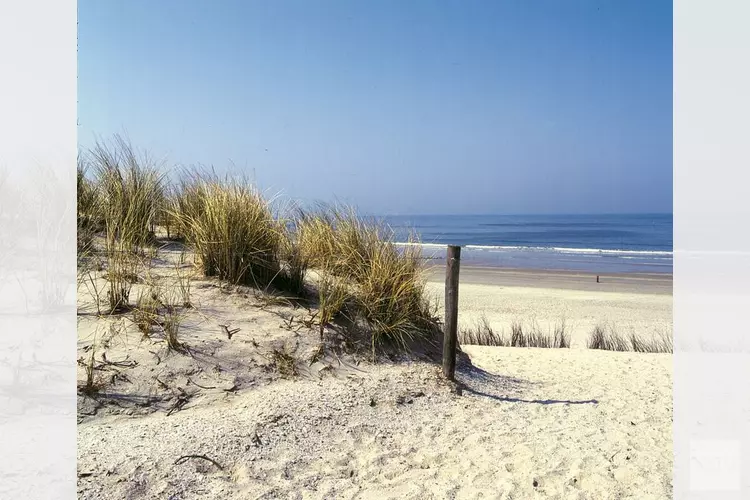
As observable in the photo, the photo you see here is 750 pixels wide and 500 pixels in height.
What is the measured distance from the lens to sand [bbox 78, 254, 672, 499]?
3.61m

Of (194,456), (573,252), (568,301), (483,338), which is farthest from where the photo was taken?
(573,252)

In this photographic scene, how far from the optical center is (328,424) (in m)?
4.44

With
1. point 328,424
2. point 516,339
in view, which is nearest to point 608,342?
point 516,339

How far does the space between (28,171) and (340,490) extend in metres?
5.73

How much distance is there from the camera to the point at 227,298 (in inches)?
231

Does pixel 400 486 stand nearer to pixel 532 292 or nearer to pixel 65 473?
pixel 65 473

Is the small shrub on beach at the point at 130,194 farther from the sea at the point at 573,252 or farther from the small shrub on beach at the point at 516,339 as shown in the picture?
the sea at the point at 573,252

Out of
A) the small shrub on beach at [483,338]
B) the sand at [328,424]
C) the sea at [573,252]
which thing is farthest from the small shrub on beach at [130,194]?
the sea at [573,252]

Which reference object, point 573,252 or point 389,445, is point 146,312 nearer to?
point 389,445

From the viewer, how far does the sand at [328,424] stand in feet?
11.8

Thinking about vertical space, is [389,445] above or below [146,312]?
below

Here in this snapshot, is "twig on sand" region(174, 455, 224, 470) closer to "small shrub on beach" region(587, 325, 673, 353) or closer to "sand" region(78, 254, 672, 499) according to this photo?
"sand" region(78, 254, 672, 499)

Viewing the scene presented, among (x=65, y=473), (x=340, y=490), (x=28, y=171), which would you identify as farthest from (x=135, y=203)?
(x=340, y=490)

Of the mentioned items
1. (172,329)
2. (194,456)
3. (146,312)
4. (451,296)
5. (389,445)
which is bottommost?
(389,445)
